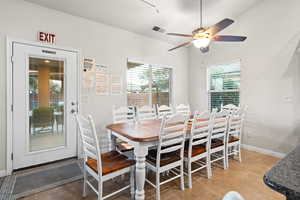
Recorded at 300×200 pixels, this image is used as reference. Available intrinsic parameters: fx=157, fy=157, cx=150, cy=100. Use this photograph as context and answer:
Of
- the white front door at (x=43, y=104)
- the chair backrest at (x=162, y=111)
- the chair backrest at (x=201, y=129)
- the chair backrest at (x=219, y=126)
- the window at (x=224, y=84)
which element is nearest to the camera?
the chair backrest at (x=201, y=129)

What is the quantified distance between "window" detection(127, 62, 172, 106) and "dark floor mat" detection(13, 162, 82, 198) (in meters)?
1.81

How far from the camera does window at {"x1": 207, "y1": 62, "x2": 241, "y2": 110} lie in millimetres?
3797

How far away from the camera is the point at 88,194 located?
1.97m

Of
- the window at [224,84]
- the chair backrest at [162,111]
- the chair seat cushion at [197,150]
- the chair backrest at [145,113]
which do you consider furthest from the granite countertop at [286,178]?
the window at [224,84]

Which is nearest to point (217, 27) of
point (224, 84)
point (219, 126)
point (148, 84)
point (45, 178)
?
point (219, 126)

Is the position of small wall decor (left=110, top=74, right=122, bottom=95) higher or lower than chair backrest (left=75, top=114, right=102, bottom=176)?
higher

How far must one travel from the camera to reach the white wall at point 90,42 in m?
2.40

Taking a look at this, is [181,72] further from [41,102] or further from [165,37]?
[41,102]

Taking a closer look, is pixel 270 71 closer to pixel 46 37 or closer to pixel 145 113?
pixel 145 113

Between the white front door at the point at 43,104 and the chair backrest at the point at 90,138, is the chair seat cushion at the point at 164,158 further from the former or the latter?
the white front door at the point at 43,104

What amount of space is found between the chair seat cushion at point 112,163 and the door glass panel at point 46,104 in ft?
4.75

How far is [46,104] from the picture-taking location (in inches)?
110

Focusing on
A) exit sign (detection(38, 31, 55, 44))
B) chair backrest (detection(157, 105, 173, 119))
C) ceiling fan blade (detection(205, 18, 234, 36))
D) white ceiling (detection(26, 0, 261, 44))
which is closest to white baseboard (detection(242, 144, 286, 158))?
chair backrest (detection(157, 105, 173, 119))

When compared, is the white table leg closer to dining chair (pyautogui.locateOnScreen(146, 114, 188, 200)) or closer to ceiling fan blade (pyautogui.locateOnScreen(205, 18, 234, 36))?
dining chair (pyautogui.locateOnScreen(146, 114, 188, 200))
